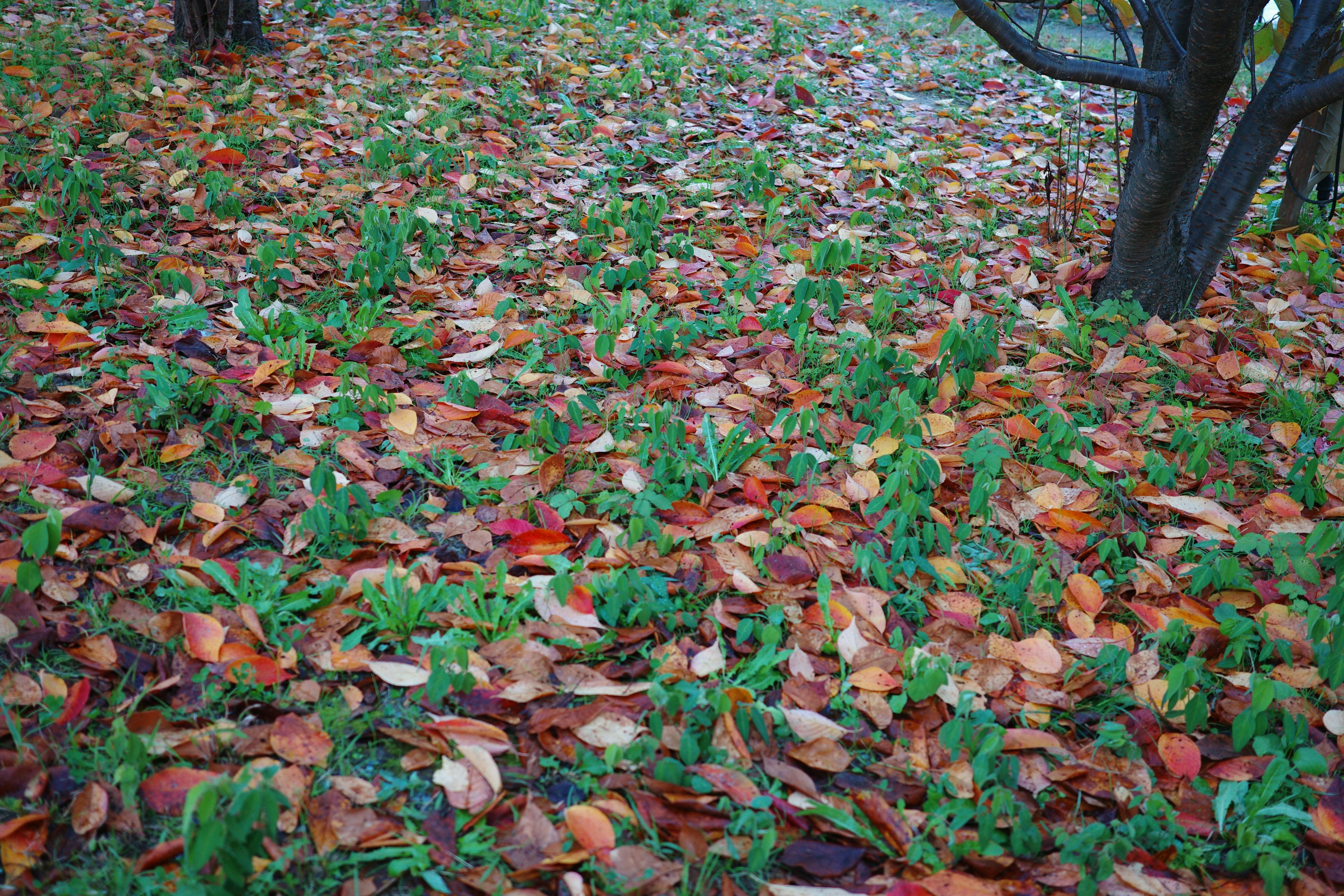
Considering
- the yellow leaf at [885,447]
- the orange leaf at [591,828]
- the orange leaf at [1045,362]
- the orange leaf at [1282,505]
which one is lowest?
the orange leaf at [591,828]

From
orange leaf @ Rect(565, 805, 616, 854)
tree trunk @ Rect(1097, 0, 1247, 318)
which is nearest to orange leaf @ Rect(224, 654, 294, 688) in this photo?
orange leaf @ Rect(565, 805, 616, 854)

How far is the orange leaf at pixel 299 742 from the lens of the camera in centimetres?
149

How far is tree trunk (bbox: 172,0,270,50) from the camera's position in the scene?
177 inches

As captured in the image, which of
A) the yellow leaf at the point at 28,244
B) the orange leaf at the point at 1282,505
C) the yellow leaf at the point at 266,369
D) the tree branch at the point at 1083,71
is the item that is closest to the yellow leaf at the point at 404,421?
the yellow leaf at the point at 266,369

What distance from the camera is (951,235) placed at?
3521 mm

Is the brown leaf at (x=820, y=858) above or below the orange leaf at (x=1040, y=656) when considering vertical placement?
below

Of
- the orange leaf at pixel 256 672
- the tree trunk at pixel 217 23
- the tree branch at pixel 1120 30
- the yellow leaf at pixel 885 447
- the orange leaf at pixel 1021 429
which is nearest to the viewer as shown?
the orange leaf at pixel 256 672

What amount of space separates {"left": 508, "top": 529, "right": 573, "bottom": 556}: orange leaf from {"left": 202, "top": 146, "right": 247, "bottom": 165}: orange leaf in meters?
2.45

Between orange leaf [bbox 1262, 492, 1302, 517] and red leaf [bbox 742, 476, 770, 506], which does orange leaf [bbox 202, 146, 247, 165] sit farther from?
orange leaf [bbox 1262, 492, 1302, 517]

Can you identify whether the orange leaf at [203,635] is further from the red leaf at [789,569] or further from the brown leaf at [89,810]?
the red leaf at [789,569]

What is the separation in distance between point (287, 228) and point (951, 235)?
246 centimetres

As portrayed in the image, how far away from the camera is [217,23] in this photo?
4.58m

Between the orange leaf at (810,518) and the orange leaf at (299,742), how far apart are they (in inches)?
42.3

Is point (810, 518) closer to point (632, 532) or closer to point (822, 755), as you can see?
point (632, 532)
